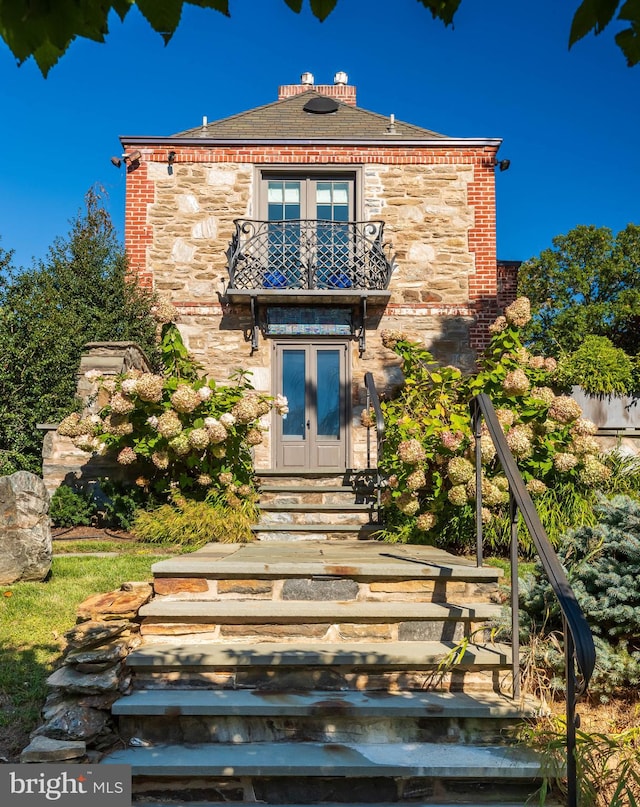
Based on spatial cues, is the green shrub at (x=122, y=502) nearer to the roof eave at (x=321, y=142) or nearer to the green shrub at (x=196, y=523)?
the green shrub at (x=196, y=523)

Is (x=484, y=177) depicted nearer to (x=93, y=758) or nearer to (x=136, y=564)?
(x=136, y=564)

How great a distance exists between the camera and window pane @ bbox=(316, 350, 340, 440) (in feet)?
32.4

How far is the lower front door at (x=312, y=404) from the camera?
9828 mm

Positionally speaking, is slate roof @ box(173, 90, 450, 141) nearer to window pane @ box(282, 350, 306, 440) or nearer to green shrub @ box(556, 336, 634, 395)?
window pane @ box(282, 350, 306, 440)

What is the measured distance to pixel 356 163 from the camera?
1022 cm

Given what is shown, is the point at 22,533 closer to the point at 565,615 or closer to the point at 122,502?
the point at 122,502

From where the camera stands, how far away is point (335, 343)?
9922 millimetres

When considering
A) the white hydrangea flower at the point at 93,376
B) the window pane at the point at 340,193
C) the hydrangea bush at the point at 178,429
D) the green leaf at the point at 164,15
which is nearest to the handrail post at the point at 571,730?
the green leaf at the point at 164,15

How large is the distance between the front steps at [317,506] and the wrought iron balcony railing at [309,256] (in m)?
3.18

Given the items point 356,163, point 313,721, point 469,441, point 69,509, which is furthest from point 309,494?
point 356,163

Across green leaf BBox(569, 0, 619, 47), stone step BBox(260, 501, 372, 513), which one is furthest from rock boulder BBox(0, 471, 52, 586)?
green leaf BBox(569, 0, 619, 47)

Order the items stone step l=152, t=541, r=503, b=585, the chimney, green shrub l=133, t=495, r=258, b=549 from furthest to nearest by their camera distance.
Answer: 1. the chimney
2. green shrub l=133, t=495, r=258, b=549
3. stone step l=152, t=541, r=503, b=585

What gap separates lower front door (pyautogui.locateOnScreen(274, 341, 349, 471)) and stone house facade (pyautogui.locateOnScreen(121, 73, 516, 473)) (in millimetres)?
17

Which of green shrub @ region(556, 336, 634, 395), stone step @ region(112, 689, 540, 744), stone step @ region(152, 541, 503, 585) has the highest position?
green shrub @ region(556, 336, 634, 395)
